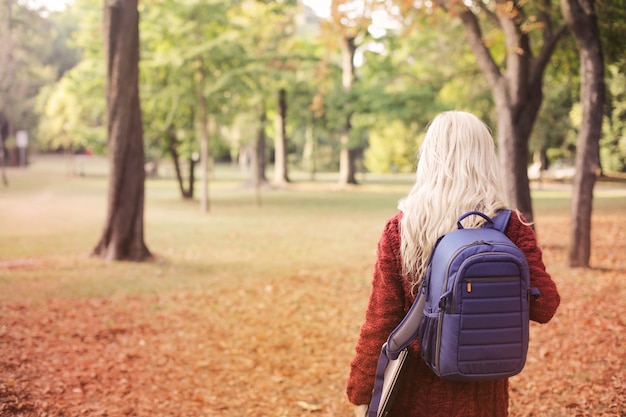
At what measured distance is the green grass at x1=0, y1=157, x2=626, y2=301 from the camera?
32.7 feet

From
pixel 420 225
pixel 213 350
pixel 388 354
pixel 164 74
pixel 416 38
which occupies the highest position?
pixel 416 38

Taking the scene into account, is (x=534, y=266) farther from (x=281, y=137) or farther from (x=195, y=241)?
(x=281, y=137)

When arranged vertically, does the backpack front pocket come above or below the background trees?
below

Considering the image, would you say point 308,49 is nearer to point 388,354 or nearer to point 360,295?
point 360,295

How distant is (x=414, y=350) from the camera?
8.36ft

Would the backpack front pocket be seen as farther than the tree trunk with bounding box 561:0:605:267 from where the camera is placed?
No

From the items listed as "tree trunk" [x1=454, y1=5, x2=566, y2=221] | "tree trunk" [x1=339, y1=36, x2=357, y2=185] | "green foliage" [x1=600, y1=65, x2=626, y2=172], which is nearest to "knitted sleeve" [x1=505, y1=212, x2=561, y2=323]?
"tree trunk" [x1=454, y1=5, x2=566, y2=221]

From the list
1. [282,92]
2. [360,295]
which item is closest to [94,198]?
[282,92]

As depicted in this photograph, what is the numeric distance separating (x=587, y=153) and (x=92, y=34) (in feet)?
Result: 60.5

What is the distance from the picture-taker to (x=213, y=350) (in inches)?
262

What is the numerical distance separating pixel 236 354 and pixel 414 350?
431 cm

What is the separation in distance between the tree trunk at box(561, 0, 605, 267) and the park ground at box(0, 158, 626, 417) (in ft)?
4.33

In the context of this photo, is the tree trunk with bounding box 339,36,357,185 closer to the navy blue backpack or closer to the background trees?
the background trees

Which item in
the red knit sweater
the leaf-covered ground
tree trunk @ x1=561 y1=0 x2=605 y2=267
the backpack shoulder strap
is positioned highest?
tree trunk @ x1=561 y1=0 x2=605 y2=267
